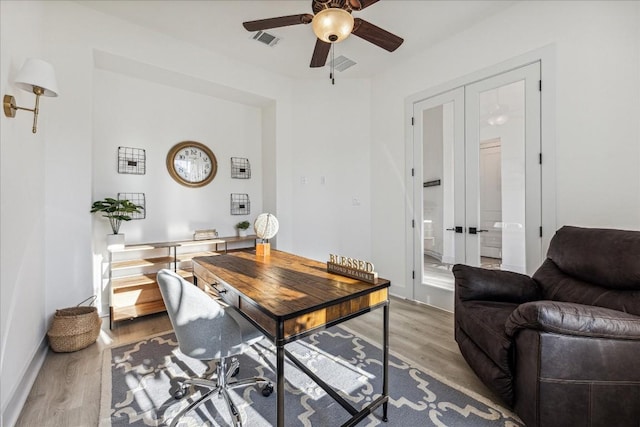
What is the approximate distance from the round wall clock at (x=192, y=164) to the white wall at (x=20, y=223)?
1.25m

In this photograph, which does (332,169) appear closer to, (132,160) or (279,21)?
(279,21)

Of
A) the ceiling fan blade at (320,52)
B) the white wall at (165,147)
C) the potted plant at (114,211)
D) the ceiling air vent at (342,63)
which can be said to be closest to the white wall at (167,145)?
the white wall at (165,147)

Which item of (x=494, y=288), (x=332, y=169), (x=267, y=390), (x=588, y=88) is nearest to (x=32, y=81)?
(x=267, y=390)

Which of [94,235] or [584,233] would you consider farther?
[94,235]

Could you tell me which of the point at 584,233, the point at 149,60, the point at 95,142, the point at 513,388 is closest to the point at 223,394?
the point at 513,388

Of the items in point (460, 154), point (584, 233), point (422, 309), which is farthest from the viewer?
point (422, 309)

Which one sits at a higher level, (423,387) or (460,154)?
(460,154)

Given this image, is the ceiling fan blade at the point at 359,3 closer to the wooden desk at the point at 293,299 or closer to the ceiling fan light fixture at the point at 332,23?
the ceiling fan light fixture at the point at 332,23

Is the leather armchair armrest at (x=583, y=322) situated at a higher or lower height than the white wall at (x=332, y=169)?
lower

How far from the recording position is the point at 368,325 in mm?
2891

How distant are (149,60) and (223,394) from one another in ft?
10.9

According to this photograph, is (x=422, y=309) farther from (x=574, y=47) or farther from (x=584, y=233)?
(x=574, y=47)

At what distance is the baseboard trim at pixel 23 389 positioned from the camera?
5.08 ft

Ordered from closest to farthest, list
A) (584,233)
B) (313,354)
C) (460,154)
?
1. (584,233)
2. (313,354)
3. (460,154)
